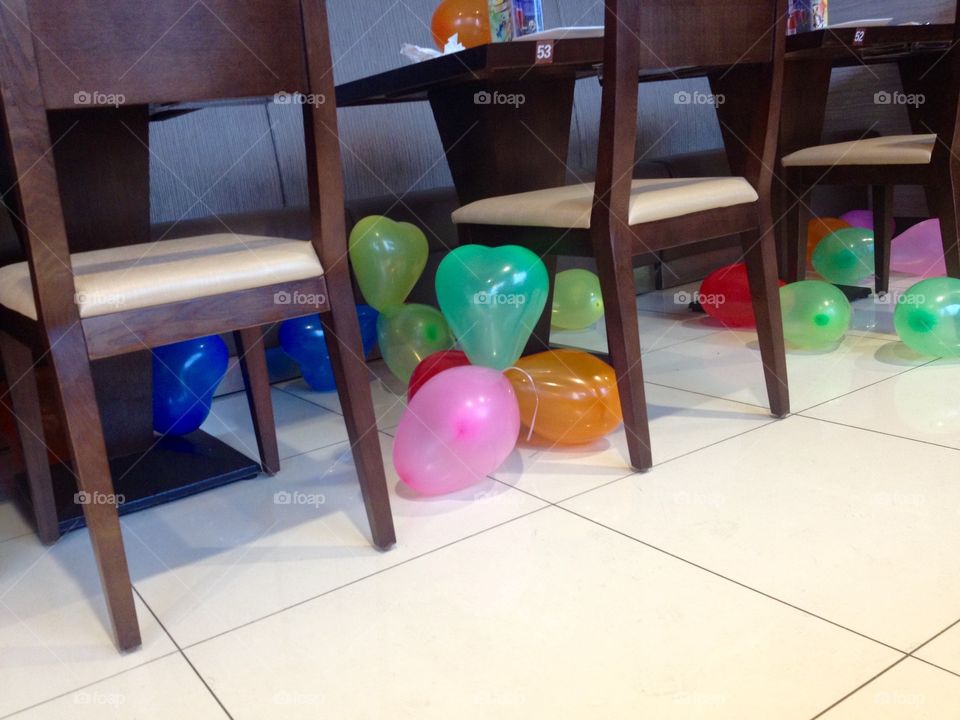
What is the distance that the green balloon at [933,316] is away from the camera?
6.11 ft

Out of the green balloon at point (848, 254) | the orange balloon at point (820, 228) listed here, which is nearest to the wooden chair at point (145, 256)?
the green balloon at point (848, 254)

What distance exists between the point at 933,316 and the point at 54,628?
6.02 feet

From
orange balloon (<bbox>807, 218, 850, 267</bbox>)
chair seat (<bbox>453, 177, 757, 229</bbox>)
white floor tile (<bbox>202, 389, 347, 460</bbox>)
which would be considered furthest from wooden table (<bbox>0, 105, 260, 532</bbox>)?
orange balloon (<bbox>807, 218, 850, 267</bbox>)

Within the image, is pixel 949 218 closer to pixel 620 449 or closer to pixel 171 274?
pixel 620 449

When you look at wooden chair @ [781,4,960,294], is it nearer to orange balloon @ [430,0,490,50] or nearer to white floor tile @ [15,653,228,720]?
orange balloon @ [430,0,490,50]

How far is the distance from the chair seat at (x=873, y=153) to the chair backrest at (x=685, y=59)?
0.75 meters

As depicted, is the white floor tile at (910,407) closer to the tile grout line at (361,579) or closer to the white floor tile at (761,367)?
the white floor tile at (761,367)

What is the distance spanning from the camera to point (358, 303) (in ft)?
7.45

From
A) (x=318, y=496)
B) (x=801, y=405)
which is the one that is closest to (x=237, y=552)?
(x=318, y=496)

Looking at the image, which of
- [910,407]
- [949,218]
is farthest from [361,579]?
[949,218]

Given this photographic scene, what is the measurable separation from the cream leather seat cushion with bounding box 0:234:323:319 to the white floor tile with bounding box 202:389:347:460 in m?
0.63

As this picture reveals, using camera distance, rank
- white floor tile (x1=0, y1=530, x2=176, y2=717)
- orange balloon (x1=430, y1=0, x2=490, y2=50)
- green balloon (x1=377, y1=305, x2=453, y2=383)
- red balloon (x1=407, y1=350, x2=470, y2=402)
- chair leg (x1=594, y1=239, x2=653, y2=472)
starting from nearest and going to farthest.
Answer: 1. white floor tile (x1=0, y1=530, x2=176, y2=717)
2. chair leg (x1=594, y1=239, x2=653, y2=472)
3. red balloon (x1=407, y1=350, x2=470, y2=402)
4. green balloon (x1=377, y1=305, x2=453, y2=383)
5. orange balloon (x1=430, y1=0, x2=490, y2=50)

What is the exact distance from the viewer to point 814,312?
2.01m

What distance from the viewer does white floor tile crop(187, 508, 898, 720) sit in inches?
35.3
